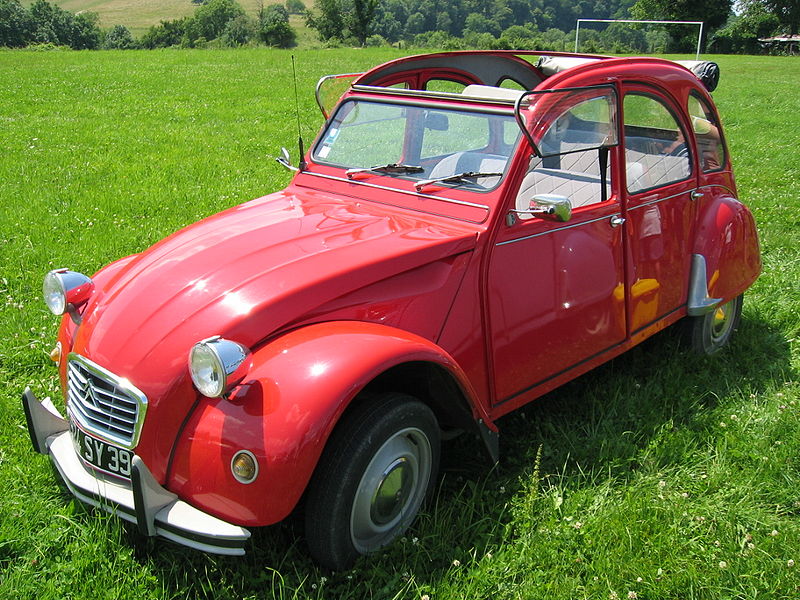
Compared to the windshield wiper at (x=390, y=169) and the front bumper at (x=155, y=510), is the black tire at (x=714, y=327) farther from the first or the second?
the front bumper at (x=155, y=510)

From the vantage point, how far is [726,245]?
4355 mm

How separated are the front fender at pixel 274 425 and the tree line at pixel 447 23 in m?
38.4

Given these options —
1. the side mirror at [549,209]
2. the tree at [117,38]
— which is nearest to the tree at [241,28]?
the tree at [117,38]

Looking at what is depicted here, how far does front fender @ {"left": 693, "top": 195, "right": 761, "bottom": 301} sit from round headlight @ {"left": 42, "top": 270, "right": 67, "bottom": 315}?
3505 millimetres

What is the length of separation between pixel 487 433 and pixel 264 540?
1.03 meters

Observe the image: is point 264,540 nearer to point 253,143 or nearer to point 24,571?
point 24,571

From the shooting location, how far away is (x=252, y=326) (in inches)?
102

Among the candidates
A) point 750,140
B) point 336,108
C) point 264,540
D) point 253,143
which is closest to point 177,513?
point 264,540

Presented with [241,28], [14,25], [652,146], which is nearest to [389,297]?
[652,146]

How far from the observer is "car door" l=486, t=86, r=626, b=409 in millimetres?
3203

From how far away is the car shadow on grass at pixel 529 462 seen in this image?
8.77 feet

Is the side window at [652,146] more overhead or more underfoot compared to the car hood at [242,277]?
more overhead

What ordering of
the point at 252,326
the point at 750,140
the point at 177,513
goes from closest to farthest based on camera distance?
the point at 177,513 → the point at 252,326 → the point at 750,140

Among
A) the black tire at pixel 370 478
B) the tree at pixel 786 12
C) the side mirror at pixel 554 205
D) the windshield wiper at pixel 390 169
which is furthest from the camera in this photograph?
the tree at pixel 786 12
